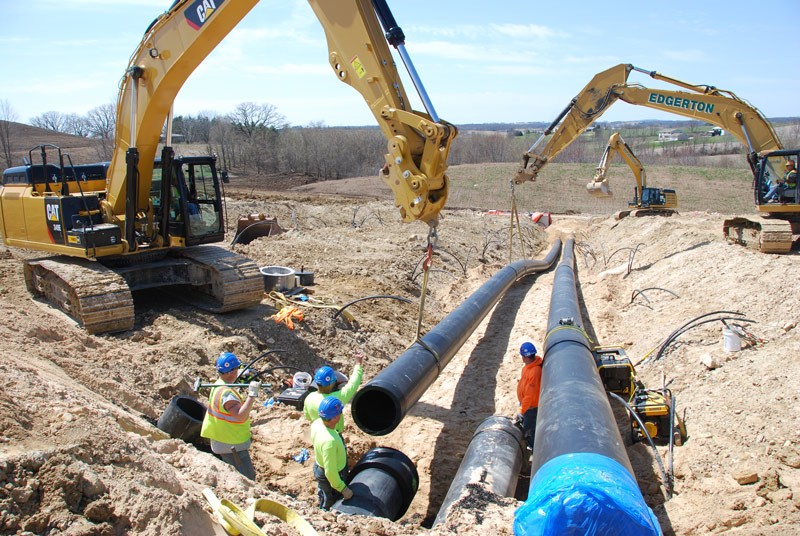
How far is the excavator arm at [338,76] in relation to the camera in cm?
637

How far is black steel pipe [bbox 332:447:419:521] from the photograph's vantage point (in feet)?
16.1

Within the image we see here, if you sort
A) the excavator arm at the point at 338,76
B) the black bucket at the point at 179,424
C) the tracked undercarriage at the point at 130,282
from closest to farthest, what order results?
the black bucket at the point at 179,424 → the excavator arm at the point at 338,76 → the tracked undercarriage at the point at 130,282

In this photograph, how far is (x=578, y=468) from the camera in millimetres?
3863

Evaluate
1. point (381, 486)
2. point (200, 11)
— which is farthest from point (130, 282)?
point (381, 486)

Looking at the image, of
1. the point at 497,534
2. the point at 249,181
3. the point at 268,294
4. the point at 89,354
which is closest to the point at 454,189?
the point at 249,181

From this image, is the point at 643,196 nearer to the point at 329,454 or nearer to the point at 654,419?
the point at 654,419

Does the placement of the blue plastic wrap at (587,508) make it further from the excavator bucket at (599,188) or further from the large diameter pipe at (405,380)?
the excavator bucket at (599,188)

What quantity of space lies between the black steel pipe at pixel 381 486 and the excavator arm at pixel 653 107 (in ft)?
43.3

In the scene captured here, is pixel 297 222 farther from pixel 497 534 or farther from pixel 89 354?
pixel 497 534

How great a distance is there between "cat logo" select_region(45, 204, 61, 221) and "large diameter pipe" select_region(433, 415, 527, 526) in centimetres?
769

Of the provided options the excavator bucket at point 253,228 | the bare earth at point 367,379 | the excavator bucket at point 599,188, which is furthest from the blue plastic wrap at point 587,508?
the excavator bucket at point 599,188

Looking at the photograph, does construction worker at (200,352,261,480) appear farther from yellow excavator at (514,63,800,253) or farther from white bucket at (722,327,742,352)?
yellow excavator at (514,63,800,253)

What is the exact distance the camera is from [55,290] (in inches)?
372

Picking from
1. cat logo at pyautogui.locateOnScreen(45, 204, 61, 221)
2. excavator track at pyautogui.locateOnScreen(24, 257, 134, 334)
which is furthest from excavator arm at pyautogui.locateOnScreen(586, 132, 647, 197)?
cat logo at pyautogui.locateOnScreen(45, 204, 61, 221)
